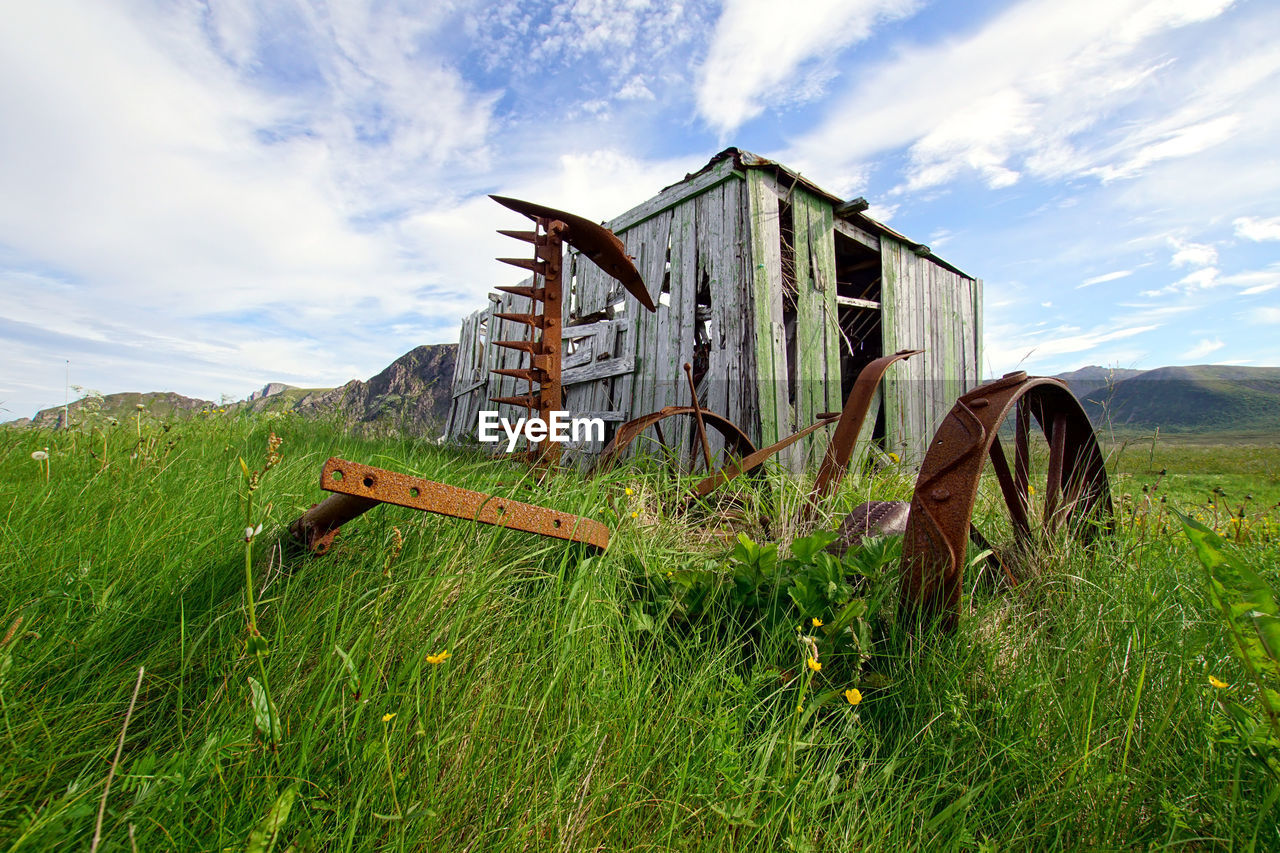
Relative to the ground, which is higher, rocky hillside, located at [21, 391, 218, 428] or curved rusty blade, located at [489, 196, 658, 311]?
curved rusty blade, located at [489, 196, 658, 311]

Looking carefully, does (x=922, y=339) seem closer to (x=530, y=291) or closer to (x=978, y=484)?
(x=530, y=291)

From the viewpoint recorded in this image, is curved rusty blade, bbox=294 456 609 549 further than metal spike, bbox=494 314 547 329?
No

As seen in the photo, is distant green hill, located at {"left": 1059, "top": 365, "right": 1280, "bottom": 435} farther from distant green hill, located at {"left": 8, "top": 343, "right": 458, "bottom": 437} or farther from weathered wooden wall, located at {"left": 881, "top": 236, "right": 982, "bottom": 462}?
distant green hill, located at {"left": 8, "top": 343, "right": 458, "bottom": 437}

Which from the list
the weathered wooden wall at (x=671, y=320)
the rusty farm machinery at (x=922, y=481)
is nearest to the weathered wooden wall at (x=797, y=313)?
the weathered wooden wall at (x=671, y=320)

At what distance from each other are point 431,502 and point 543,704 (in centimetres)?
49

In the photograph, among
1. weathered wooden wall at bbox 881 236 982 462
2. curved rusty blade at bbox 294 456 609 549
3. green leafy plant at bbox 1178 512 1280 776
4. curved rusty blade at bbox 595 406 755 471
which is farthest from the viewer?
weathered wooden wall at bbox 881 236 982 462

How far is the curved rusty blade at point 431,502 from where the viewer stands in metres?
1.11

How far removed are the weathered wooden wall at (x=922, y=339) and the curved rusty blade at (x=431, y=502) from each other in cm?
520

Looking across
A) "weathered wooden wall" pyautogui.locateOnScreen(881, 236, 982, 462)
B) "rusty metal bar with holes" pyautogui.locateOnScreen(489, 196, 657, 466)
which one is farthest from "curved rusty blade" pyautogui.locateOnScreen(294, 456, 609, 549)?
"weathered wooden wall" pyautogui.locateOnScreen(881, 236, 982, 462)

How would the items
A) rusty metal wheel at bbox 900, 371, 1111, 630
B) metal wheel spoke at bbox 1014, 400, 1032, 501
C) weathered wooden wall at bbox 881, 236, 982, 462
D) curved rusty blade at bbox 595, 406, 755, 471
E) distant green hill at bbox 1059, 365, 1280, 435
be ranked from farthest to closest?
1. distant green hill at bbox 1059, 365, 1280, 435
2. weathered wooden wall at bbox 881, 236, 982, 462
3. curved rusty blade at bbox 595, 406, 755, 471
4. metal wheel spoke at bbox 1014, 400, 1032, 501
5. rusty metal wheel at bbox 900, 371, 1111, 630

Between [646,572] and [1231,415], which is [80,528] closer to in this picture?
[646,572]

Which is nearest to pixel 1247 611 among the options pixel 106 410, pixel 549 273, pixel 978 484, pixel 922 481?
pixel 978 484

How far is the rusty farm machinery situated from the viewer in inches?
53.4

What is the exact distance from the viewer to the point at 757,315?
4656mm
